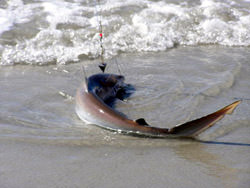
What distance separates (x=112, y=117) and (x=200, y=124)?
885mm

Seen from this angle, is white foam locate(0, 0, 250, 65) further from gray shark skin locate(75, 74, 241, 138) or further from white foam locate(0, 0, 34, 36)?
gray shark skin locate(75, 74, 241, 138)

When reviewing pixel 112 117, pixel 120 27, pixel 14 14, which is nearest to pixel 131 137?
pixel 112 117

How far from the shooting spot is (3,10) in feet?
25.7

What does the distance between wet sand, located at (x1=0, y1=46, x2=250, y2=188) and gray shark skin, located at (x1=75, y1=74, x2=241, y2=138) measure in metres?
0.09

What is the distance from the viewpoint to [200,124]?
2908 mm

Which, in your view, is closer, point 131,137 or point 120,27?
point 131,137

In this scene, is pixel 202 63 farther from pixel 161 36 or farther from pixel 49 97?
pixel 49 97

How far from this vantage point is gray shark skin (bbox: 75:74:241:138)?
2.88 metres

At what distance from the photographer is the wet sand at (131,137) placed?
2.65m

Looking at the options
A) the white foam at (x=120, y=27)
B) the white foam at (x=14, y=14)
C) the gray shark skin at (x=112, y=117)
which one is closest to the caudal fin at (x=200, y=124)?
the gray shark skin at (x=112, y=117)

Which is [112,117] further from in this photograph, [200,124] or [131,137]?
[200,124]

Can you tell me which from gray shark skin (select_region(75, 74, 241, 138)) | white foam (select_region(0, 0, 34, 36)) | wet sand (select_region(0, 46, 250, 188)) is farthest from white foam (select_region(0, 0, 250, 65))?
gray shark skin (select_region(75, 74, 241, 138))

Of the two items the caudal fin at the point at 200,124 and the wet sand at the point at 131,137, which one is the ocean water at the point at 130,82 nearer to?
the wet sand at the point at 131,137

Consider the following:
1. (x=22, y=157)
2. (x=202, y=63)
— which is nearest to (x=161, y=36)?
(x=202, y=63)
